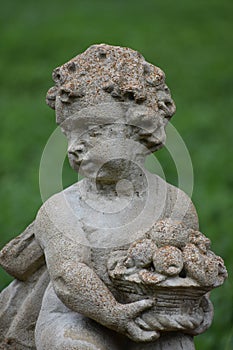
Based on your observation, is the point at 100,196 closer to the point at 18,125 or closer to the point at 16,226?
the point at 16,226

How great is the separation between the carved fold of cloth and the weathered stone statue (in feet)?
0.57

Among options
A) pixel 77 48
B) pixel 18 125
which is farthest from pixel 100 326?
pixel 77 48

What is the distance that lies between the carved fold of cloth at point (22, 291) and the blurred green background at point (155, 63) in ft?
3.48

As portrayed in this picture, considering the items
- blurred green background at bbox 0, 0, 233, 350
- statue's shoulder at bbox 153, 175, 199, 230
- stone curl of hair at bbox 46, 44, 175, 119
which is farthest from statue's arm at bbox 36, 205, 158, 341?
blurred green background at bbox 0, 0, 233, 350

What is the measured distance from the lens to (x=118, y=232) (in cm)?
350

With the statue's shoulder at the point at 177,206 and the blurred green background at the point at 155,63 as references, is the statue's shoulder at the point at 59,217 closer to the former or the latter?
the statue's shoulder at the point at 177,206

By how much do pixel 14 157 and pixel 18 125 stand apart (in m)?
0.75

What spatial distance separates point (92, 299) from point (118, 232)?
30 centimetres

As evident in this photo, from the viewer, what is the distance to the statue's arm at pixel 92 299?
3.33 metres

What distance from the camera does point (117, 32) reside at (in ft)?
35.6

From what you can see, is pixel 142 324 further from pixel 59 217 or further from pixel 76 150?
pixel 76 150

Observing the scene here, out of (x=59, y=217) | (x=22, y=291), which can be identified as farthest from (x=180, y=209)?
(x=22, y=291)

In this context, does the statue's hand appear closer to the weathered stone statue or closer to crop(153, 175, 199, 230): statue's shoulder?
the weathered stone statue

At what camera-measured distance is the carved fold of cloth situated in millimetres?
3855
